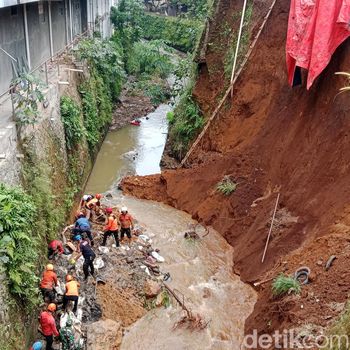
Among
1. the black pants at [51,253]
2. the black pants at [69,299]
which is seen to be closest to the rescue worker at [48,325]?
the black pants at [69,299]

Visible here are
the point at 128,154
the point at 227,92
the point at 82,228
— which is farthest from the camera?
the point at 128,154

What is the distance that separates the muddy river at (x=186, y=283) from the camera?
9.27 m

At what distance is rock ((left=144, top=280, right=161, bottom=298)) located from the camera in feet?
33.8

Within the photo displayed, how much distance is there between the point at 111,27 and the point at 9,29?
2449 cm

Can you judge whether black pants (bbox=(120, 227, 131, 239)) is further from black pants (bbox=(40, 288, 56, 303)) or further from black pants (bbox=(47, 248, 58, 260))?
black pants (bbox=(40, 288, 56, 303))

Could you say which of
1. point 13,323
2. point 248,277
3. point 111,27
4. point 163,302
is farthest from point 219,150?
point 111,27

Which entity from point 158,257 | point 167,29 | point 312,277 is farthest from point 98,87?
point 167,29

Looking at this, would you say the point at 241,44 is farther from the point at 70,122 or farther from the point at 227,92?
the point at 70,122

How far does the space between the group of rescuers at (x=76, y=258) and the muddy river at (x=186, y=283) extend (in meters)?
1.29

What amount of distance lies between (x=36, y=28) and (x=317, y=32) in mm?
11421

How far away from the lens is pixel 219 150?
15.6 meters

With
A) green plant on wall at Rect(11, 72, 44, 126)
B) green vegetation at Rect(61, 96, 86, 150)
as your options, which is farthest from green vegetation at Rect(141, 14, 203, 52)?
green plant on wall at Rect(11, 72, 44, 126)

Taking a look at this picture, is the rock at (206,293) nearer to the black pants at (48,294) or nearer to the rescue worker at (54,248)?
the black pants at (48,294)

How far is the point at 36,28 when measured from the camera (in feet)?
55.7
